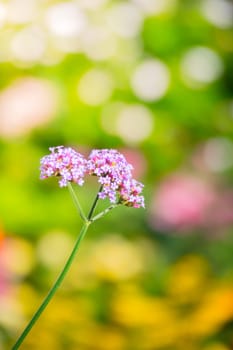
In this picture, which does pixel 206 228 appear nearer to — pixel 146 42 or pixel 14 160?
pixel 14 160

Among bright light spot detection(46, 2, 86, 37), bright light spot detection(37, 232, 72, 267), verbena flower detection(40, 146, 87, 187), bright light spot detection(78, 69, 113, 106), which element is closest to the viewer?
verbena flower detection(40, 146, 87, 187)

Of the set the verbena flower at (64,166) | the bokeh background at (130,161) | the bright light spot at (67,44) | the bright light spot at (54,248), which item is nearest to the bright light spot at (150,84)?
the bokeh background at (130,161)

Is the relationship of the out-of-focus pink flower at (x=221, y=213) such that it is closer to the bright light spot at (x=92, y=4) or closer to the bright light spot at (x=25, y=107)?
the bright light spot at (x=25, y=107)

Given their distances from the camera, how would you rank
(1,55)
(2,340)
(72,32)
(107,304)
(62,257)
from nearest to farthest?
(2,340) → (107,304) → (62,257) → (1,55) → (72,32)

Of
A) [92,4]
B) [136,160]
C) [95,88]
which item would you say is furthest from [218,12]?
[136,160]

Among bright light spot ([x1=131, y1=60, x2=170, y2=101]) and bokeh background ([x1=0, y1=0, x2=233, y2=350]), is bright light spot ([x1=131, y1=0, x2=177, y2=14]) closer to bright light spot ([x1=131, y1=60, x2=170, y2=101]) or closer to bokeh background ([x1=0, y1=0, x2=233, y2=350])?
bokeh background ([x1=0, y1=0, x2=233, y2=350])

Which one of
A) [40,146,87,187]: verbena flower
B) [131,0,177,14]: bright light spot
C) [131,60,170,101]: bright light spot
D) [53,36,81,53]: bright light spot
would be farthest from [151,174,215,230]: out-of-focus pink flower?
[40,146,87,187]: verbena flower

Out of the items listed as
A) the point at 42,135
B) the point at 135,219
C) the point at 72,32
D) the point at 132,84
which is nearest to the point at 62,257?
the point at 135,219
